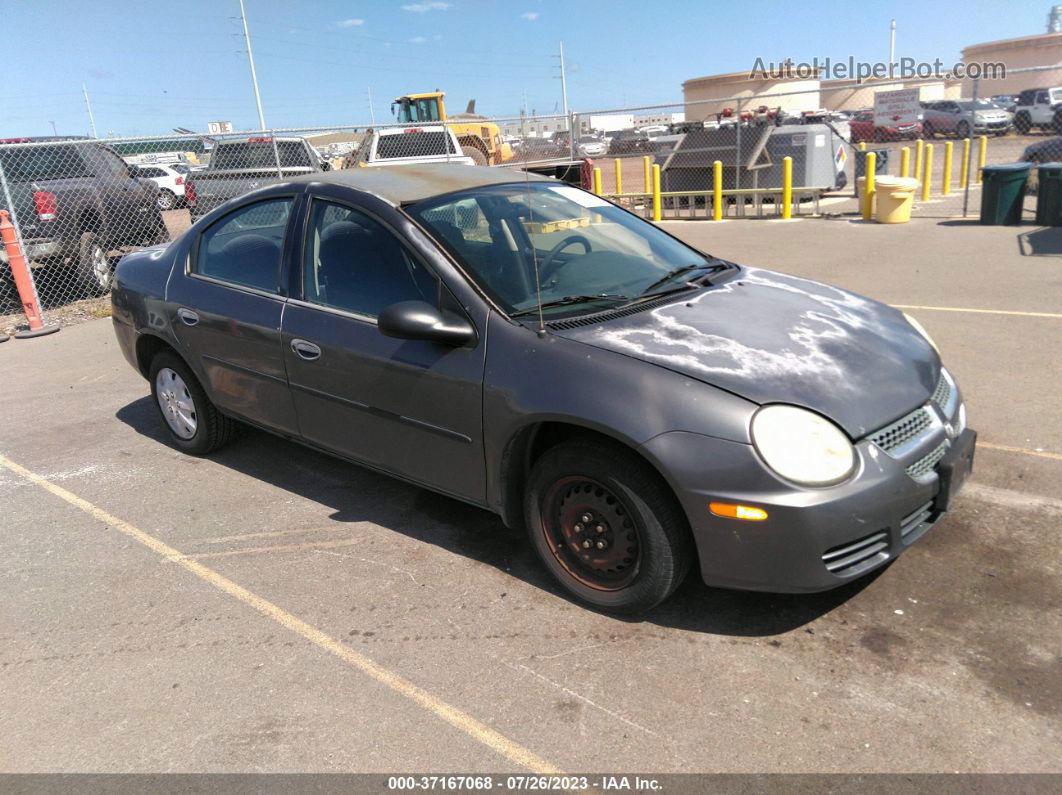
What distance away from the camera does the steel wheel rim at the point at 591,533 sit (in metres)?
2.97

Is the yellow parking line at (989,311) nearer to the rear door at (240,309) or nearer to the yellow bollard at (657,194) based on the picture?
the rear door at (240,309)

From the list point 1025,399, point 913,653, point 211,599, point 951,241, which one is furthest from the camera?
point 951,241

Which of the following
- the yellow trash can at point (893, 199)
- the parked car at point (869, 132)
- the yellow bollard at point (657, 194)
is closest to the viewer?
the yellow trash can at point (893, 199)

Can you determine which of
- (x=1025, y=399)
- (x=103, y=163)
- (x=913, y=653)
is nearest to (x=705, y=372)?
(x=913, y=653)

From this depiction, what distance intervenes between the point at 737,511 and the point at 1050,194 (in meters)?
11.2

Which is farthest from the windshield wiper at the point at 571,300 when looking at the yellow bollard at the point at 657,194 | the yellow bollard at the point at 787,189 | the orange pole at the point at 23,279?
the yellow bollard at the point at 657,194

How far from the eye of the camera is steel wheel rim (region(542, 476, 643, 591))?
297cm

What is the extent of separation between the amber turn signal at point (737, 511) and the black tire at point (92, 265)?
33.3 feet

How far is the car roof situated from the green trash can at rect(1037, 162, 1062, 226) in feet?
32.3

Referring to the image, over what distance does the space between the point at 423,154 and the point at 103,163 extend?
18.4 ft

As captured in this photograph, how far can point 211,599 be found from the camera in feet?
11.3

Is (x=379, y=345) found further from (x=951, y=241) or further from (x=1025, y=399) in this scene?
(x=951, y=241)

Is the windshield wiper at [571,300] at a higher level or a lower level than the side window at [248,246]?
lower

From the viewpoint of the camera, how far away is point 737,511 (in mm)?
2658
